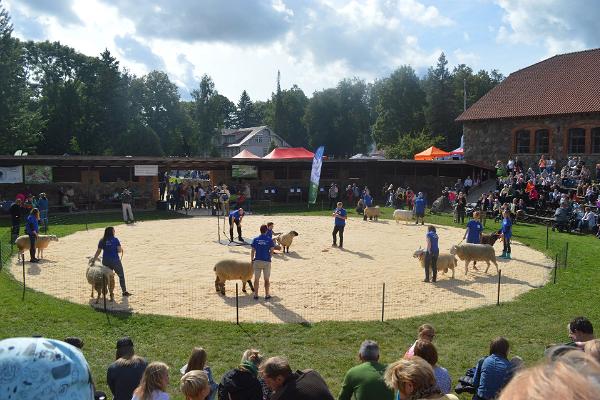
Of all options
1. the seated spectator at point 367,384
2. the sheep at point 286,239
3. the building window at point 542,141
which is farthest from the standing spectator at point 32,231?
the building window at point 542,141

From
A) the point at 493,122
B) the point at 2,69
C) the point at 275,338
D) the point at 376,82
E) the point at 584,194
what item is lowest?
the point at 275,338

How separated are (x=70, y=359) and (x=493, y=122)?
42809 millimetres

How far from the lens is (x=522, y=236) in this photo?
2472cm

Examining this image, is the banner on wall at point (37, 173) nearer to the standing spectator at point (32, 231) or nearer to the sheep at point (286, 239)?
the standing spectator at point (32, 231)

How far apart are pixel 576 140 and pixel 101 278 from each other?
34.4 metres

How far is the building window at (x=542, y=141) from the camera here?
38312mm

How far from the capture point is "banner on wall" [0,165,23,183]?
101 ft

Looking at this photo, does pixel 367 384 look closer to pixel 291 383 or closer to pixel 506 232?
pixel 291 383

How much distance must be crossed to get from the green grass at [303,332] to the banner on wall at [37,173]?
19906mm

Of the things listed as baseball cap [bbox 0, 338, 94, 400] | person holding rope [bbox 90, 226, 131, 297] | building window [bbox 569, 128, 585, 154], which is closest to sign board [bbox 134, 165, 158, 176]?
person holding rope [bbox 90, 226, 131, 297]

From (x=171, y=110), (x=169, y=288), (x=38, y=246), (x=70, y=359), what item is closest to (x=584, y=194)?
(x=169, y=288)

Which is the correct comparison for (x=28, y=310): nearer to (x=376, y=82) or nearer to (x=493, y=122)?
(x=493, y=122)

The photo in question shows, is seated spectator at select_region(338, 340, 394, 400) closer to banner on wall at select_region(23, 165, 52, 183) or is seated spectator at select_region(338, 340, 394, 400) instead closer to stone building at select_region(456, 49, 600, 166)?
banner on wall at select_region(23, 165, 52, 183)

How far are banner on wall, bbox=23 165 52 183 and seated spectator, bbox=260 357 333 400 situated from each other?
3097cm
